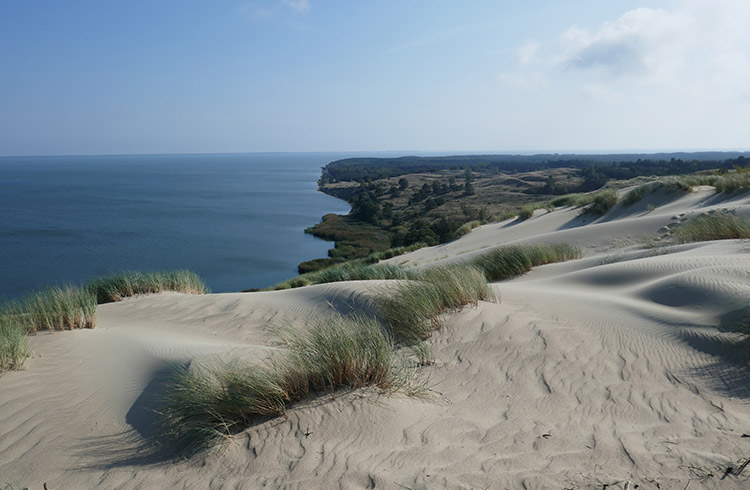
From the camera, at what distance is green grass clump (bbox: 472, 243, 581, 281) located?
29.6 feet

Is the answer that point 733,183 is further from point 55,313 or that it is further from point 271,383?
point 55,313

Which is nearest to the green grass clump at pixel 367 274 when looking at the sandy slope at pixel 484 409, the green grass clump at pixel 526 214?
the sandy slope at pixel 484 409

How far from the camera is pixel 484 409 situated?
3408 mm

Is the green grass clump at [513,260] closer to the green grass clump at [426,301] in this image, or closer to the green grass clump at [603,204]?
the green grass clump at [426,301]

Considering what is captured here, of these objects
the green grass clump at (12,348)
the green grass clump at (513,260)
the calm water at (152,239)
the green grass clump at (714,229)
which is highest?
the green grass clump at (714,229)

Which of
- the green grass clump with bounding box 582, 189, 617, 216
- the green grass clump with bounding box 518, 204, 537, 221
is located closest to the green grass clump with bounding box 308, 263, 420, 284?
the green grass clump with bounding box 582, 189, 617, 216

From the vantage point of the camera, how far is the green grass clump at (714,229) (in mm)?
8648

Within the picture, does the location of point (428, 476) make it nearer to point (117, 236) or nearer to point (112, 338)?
point (112, 338)

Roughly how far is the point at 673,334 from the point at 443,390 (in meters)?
2.56

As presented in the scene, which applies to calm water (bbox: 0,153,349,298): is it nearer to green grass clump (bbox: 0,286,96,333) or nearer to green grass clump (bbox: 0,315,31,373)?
green grass clump (bbox: 0,286,96,333)

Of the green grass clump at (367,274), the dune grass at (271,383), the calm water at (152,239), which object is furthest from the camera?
the calm water at (152,239)

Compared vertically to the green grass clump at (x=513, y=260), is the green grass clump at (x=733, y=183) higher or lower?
higher

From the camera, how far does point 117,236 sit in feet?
→ 124

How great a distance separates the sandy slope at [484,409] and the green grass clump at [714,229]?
3.10 metres
